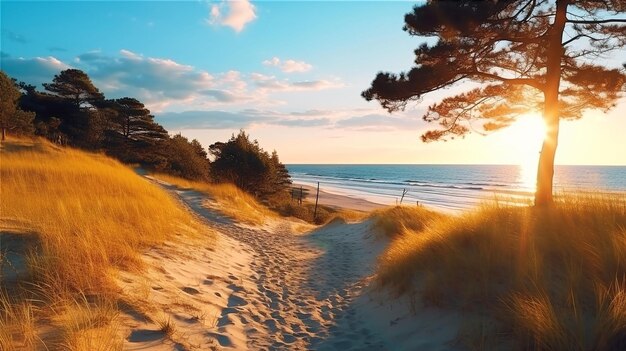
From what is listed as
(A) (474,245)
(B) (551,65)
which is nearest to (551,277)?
(A) (474,245)

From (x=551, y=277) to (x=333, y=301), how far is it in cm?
345

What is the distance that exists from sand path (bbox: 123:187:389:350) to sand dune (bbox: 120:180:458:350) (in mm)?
13

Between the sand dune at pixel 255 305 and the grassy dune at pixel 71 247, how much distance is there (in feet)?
1.17

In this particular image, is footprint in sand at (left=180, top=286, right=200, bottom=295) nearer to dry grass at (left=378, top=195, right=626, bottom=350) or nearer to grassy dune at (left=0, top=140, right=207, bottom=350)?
grassy dune at (left=0, top=140, right=207, bottom=350)

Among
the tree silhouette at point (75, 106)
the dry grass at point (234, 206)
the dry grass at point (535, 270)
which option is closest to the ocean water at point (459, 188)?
the dry grass at point (535, 270)

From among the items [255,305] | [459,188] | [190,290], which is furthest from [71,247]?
[459,188]

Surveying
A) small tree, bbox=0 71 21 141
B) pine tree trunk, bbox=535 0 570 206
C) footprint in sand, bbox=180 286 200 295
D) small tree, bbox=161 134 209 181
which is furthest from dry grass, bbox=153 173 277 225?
small tree, bbox=161 134 209 181

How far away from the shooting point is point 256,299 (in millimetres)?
6336

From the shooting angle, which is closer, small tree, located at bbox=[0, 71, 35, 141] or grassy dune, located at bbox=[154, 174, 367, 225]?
grassy dune, located at bbox=[154, 174, 367, 225]

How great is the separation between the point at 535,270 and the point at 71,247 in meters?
5.47

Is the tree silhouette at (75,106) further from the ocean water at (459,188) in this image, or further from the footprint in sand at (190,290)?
the footprint in sand at (190,290)

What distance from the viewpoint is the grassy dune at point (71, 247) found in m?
3.33

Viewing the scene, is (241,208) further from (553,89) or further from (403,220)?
(553,89)

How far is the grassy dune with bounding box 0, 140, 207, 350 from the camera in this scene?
3.33m
